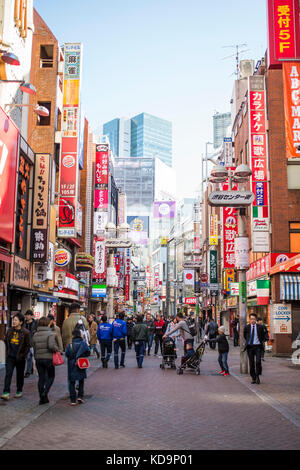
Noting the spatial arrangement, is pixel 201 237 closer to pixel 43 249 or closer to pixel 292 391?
pixel 43 249

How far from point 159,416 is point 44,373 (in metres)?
2.52

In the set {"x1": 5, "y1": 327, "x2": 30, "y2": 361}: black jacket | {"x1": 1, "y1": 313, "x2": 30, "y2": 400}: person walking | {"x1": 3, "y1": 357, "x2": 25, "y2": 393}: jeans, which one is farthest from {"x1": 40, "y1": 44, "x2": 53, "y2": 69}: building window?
{"x1": 3, "y1": 357, "x2": 25, "y2": 393}: jeans

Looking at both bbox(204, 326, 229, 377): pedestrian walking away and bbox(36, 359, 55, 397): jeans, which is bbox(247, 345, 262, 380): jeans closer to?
bbox(204, 326, 229, 377): pedestrian walking away

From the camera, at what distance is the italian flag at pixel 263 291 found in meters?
26.0

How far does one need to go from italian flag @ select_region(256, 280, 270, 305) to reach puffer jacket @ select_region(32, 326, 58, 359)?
57.7 feet

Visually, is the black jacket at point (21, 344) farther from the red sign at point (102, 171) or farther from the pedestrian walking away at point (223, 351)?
the red sign at point (102, 171)

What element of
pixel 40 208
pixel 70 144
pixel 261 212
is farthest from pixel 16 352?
pixel 70 144

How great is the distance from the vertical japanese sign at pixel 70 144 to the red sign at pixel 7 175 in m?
10.0

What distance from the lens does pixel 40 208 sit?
72.9ft

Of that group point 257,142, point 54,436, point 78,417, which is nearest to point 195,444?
point 54,436

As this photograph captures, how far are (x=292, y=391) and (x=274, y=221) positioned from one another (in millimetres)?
14221

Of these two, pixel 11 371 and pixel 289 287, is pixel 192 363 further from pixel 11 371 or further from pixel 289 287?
pixel 289 287

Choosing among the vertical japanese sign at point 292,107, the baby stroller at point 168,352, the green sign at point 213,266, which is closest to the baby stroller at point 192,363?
the baby stroller at point 168,352

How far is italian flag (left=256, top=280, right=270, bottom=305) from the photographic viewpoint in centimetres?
2602
